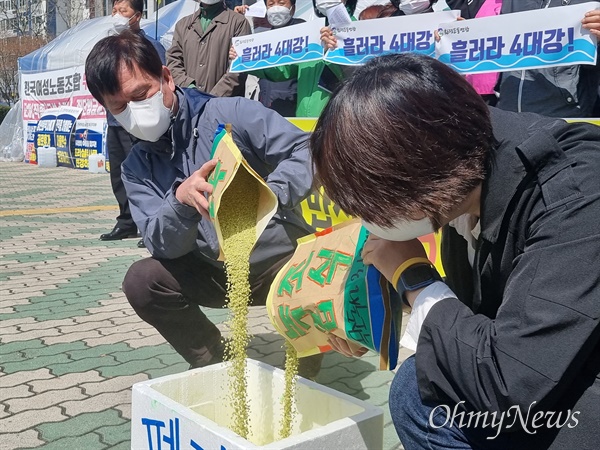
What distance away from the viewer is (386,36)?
13.8 feet

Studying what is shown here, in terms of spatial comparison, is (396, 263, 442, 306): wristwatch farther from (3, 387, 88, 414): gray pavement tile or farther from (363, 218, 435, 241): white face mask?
(3, 387, 88, 414): gray pavement tile

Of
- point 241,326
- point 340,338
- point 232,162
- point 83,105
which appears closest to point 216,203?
point 232,162

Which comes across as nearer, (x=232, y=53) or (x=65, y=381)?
(x=65, y=381)

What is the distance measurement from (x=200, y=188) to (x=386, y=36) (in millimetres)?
2551

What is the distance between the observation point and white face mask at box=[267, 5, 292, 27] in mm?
5125

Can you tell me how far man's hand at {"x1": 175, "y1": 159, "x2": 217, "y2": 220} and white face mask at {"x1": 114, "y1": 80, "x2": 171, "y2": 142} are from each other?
0.51 m

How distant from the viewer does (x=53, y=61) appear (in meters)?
14.2

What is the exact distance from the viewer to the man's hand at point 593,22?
3.20 m

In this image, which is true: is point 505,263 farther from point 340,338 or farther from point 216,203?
point 216,203

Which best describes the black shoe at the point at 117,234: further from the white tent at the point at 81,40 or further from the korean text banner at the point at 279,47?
the white tent at the point at 81,40

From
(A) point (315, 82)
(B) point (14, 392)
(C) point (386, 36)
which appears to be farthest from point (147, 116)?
(A) point (315, 82)

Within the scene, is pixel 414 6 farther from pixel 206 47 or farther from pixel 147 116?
pixel 147 116

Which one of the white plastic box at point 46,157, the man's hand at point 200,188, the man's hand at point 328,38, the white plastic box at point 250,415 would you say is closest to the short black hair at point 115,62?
the man's hand at point 200,188

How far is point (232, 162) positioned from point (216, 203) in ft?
0.42
